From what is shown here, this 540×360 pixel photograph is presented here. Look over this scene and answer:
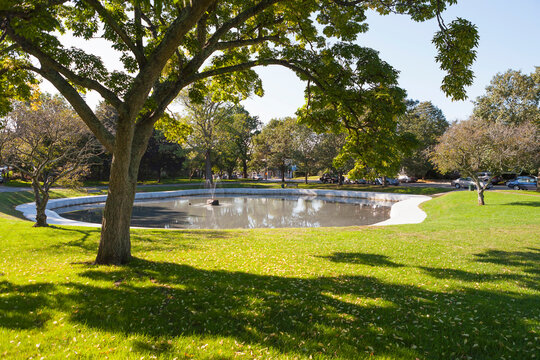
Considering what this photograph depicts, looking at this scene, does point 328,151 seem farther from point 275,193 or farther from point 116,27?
point 116,27

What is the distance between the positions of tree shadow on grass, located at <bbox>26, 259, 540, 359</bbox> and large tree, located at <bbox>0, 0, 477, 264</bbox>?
2985 millimetres

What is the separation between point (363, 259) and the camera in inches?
401

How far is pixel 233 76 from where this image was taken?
13.0m

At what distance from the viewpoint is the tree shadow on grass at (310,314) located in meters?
4.26

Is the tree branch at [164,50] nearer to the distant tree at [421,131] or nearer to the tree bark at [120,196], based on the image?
the tree bark at [120,196]

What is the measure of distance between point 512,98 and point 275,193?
122 ft

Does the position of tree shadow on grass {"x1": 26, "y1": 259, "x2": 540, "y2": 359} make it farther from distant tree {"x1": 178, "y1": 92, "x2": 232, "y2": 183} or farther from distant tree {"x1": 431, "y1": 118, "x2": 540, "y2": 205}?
distant tree {"x1": 178, "y1": 92, "x2": 232, "y2": 183}

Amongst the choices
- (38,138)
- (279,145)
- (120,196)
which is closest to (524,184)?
(279,145)

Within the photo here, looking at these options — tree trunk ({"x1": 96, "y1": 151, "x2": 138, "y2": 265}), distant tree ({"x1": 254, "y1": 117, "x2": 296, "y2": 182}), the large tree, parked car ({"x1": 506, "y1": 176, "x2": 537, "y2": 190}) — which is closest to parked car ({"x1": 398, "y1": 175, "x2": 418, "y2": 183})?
parked car ({"x1": 506, "y1": 176, "x2": 537, "y2": 190})

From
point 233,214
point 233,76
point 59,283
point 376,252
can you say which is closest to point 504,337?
point 376,252

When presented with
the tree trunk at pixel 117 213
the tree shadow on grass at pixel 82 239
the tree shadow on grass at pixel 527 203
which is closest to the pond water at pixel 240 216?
the tree shadow on grass at pixel 82 239

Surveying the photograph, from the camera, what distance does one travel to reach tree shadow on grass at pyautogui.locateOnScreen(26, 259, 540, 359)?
14.0 ft

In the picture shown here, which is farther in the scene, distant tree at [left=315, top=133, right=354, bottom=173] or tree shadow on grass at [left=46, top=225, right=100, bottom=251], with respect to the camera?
distant tree at [left=315, top=133, right=354, bottom=173]

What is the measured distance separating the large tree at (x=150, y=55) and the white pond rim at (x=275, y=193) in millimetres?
12098
